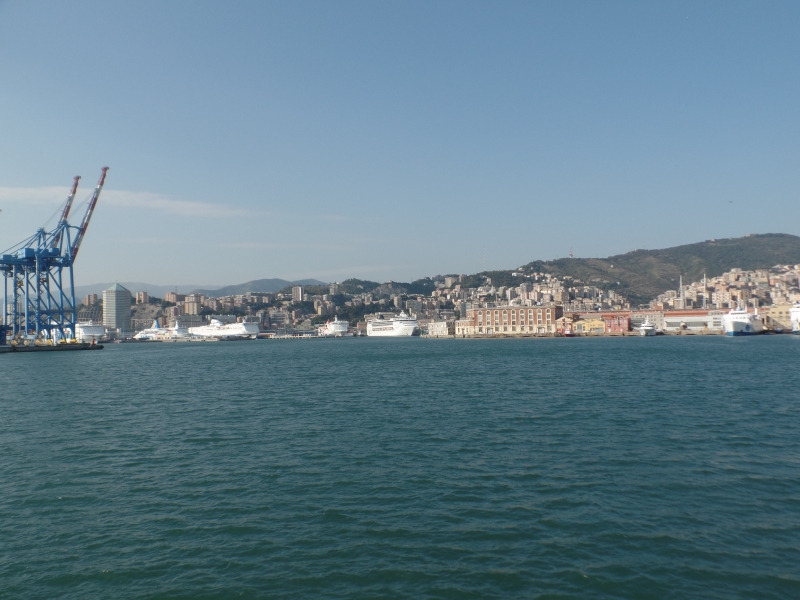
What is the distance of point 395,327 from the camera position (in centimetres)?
11988

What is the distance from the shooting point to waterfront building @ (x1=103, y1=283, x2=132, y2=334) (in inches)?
6024

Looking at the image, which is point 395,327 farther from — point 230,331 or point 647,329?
point 647,329

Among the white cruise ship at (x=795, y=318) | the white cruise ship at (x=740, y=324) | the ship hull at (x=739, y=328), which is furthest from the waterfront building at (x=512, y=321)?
the white cruise ship at (x=795, y=318)

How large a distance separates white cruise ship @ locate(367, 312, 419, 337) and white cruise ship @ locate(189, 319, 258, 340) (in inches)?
1022

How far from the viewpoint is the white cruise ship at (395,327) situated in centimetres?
11788

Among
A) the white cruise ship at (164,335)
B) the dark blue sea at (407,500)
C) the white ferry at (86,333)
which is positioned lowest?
the dark blue sea at (407,500)

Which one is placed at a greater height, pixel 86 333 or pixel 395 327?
pixel 86 333

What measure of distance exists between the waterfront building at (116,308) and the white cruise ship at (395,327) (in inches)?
2893

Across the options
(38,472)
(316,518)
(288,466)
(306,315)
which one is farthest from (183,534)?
(306,315)

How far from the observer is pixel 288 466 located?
394 inches

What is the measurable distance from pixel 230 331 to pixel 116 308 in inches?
2257

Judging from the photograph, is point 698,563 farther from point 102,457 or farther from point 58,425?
point 58,425

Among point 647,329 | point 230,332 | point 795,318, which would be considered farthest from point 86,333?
point 795,318

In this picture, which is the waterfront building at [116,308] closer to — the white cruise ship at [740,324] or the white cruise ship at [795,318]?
the white cruise ship at [740,324]
